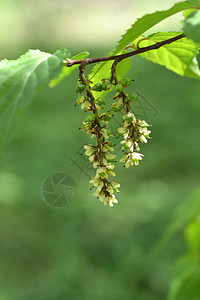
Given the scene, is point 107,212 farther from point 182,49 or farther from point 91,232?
point 182,49

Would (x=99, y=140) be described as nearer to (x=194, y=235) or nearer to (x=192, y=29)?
(x=192, y=29)

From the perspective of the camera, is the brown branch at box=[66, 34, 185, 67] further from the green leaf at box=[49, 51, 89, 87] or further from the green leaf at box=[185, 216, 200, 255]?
the green leaf at box=[185, 216, 200, 255]

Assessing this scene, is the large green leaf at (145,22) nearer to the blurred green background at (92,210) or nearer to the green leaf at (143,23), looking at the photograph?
the green leaf at (143,23)

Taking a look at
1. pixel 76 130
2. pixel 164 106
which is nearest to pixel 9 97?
pixel 76 130

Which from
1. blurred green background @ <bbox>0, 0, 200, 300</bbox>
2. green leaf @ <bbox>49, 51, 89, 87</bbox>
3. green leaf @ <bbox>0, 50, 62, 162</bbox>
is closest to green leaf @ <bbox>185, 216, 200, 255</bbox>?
blurred green background @ <bbox>0, 0, 200, 300</bbox>

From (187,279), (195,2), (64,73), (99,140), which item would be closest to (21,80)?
(64,73)
